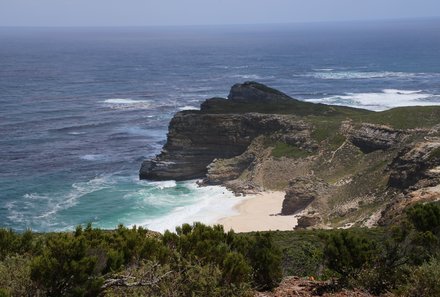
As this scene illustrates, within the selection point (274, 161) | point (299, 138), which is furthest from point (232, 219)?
point (299, 138)

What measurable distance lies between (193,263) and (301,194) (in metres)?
36.0

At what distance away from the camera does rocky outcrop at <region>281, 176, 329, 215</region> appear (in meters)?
50.1

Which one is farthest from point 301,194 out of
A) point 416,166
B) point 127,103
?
point 127,103

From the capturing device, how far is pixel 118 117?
98.6 m

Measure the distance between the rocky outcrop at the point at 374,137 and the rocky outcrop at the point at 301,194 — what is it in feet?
29.0

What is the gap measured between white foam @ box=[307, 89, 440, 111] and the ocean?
7.9 inches

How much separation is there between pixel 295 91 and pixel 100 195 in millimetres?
78269

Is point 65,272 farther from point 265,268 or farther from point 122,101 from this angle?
point 122,101

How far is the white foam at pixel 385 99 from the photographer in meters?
108

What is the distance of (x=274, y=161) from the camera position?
60.7 m

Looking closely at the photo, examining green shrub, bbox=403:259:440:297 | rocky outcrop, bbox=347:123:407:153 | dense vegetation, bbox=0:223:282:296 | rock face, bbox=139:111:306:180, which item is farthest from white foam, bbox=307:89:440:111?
green shrub, bbox=403:259:440:297

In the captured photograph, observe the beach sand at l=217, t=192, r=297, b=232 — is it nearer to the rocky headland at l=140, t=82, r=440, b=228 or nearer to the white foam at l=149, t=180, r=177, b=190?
the rocky headland at l=140, t=82, r=440, b=228

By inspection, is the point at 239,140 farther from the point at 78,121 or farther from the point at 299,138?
the point at 78,121

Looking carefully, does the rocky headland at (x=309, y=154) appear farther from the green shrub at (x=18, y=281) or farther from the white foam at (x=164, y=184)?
the green shrub at (x=18, y=281)
